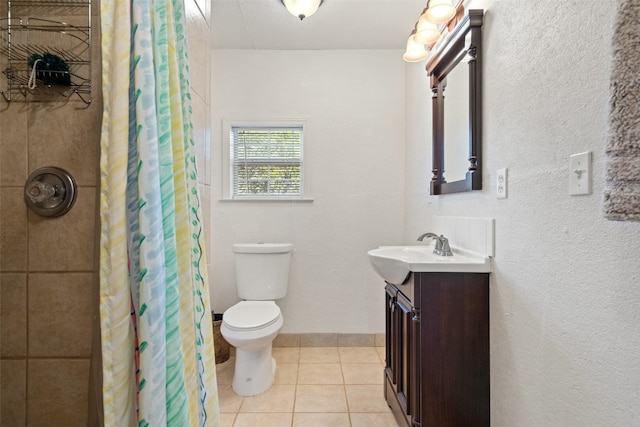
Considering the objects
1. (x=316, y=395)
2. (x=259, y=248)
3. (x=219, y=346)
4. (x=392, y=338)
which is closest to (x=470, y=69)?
(x=392, y=338)

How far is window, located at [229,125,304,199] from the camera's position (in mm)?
2631

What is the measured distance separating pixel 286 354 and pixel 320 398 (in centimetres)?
63

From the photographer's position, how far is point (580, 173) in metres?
0.82

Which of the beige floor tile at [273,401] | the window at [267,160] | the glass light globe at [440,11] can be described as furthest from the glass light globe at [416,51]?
the beige floor tile at [273,401]

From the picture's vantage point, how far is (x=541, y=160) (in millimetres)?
976

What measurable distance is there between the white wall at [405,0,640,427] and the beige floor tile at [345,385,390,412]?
→ 0.75 meters

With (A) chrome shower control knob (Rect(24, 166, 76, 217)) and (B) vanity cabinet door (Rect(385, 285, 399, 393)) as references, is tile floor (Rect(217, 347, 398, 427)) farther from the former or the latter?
(A) chrome shower control knob (Rect(24, 166, 76, 217))

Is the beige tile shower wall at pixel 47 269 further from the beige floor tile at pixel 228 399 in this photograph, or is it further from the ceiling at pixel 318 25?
the ceiling at pixel 318 25

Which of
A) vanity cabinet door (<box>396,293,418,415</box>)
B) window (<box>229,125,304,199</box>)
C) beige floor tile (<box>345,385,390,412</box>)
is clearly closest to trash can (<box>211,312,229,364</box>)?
Result: beige floor tile (<box>345,385,390,412</box>)

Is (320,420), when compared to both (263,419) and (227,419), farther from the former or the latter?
(227,419)

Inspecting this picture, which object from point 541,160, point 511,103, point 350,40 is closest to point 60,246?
point 541,160

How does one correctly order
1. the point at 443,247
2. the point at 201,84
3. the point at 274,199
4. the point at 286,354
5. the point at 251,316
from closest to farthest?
the point at 201,84 < the point at 443,247 < the point at 251,316 < the point at 286,354 < the point at 274,199

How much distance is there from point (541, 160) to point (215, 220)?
2.25 m

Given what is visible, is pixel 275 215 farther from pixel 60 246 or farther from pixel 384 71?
pixel 60 246
